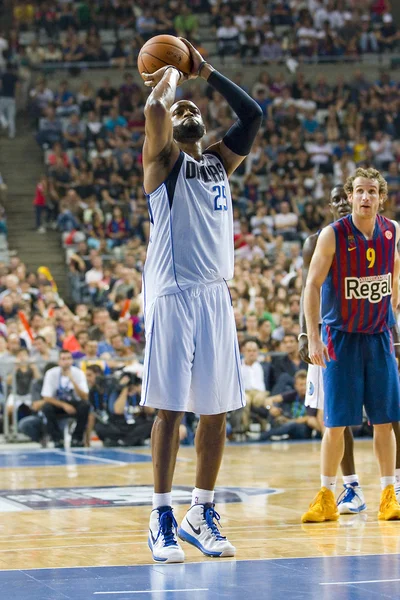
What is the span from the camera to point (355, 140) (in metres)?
25.0

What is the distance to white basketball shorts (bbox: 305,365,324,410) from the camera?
7.98 m

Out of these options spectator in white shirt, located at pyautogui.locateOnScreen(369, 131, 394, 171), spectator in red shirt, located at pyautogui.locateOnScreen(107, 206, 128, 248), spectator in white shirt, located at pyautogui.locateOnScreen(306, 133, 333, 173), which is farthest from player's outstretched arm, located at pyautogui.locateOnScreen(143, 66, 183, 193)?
spectator in white shirt, located at pyautogui.locateOnScreen(369, 131, 394, 171)

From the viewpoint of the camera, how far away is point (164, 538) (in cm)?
553

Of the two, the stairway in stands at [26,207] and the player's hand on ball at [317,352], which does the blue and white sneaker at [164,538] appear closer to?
the player's hand on ball at [317,352]

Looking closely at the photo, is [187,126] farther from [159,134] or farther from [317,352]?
[317,352]

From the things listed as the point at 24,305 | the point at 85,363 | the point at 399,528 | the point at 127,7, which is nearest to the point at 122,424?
the point at 85,363

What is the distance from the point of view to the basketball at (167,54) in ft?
19.6

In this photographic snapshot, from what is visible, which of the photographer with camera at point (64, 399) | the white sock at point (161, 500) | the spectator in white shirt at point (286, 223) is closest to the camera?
the white sock at point (161, 500)

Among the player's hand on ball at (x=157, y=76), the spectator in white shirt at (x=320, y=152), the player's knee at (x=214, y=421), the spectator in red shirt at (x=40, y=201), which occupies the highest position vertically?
the spectator in white shirt at (x=320, y=152)

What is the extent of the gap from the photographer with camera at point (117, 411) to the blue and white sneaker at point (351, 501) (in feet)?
21.0

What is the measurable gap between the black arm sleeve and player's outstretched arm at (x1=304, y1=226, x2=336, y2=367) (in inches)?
50.1

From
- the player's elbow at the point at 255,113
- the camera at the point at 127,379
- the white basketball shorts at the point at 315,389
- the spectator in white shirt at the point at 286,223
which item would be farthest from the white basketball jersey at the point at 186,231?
the spectator in white shirt at the point at 286,223

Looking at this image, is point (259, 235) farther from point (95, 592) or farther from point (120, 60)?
point (95, 592)

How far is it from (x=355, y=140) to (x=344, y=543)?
19804 mm
